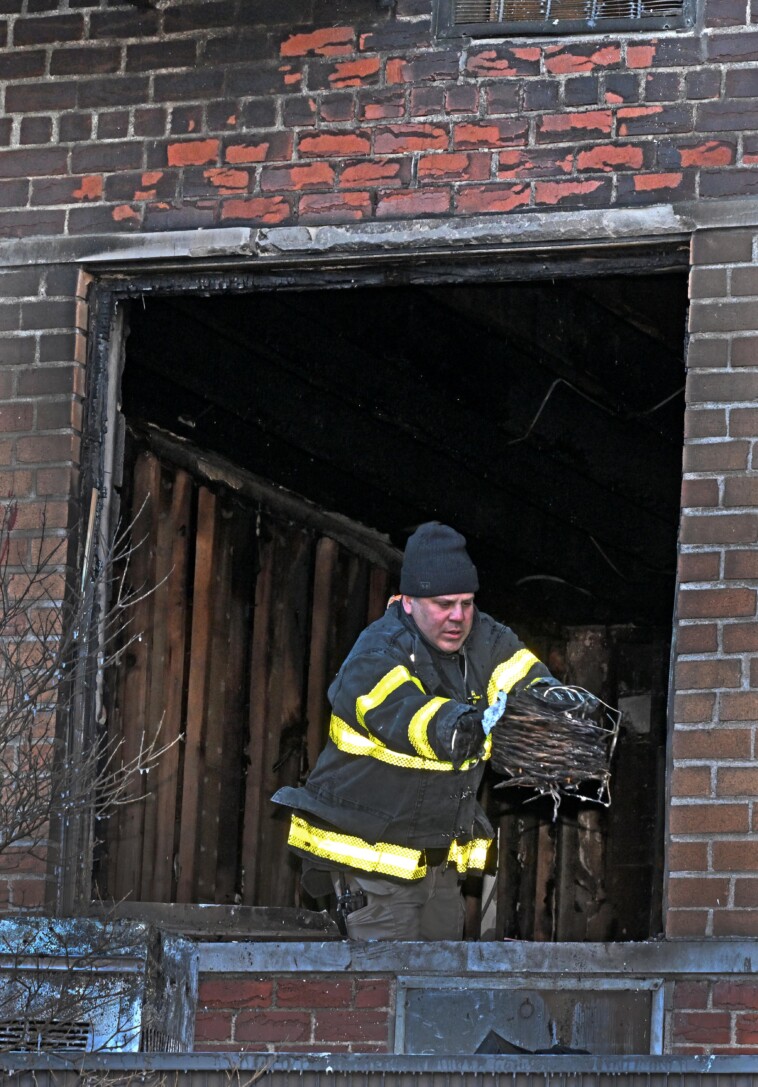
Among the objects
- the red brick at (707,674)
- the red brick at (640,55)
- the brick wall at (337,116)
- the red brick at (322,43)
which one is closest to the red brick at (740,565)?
the red brick at (707,674)

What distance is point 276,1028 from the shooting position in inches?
268

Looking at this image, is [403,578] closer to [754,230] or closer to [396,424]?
[754,230]

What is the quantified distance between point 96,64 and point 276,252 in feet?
3.74

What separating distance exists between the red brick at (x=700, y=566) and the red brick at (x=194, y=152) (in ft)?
7.96

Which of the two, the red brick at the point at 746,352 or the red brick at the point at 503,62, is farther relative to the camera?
the red brick at the point at 503,62

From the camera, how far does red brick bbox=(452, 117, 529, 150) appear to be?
717 centimetres

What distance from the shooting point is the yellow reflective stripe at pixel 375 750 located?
275 inches

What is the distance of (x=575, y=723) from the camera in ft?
21.9

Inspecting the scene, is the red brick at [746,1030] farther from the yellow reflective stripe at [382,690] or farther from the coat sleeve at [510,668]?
the yellow reflective stripe at [382,690]

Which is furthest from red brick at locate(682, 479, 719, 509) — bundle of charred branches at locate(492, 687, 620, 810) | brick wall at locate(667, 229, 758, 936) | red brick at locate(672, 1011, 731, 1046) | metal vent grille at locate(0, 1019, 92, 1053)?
metal vent grille at locate(0, 1019, 92, 1053)

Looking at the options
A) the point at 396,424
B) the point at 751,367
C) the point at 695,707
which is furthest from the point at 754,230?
the point at 396,424

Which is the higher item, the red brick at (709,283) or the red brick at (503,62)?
the red brick at (503,62)

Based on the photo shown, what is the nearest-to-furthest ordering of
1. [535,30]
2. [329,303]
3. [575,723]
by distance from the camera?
1. [575,723]
2. [535,30]
3. [329,303]

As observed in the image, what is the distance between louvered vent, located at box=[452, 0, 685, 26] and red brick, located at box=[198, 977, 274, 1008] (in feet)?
12.0
